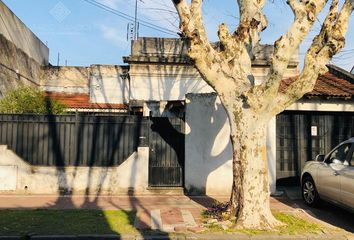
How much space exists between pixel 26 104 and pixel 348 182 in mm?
10110

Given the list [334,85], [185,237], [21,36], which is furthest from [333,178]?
[21,36]

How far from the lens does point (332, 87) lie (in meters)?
12.8

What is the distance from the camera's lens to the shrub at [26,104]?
12.4 metres

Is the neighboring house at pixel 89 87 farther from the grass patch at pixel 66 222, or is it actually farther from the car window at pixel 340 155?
the car window at pixel 340 155

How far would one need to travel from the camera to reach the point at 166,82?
17766mm

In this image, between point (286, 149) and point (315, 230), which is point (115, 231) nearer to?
point (315, 230)

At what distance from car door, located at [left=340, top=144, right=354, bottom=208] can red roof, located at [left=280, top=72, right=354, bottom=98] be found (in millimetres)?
4325

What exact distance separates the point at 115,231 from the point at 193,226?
4.97 ft

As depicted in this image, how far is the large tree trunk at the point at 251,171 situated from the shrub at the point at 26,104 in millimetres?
8003

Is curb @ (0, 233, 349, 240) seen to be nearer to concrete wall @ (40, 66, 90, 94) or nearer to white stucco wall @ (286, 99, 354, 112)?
white stucco wall @ (286, 99, 354, 112)

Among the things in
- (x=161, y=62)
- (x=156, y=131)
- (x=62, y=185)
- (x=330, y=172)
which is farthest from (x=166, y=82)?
(x=330, y=172)

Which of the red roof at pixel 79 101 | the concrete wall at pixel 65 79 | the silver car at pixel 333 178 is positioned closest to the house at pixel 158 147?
the silver car at pixel 333 178

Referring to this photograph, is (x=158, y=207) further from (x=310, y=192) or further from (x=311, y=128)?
(x=311, y=128)

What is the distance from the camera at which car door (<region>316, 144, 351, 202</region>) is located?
7.93 meters
